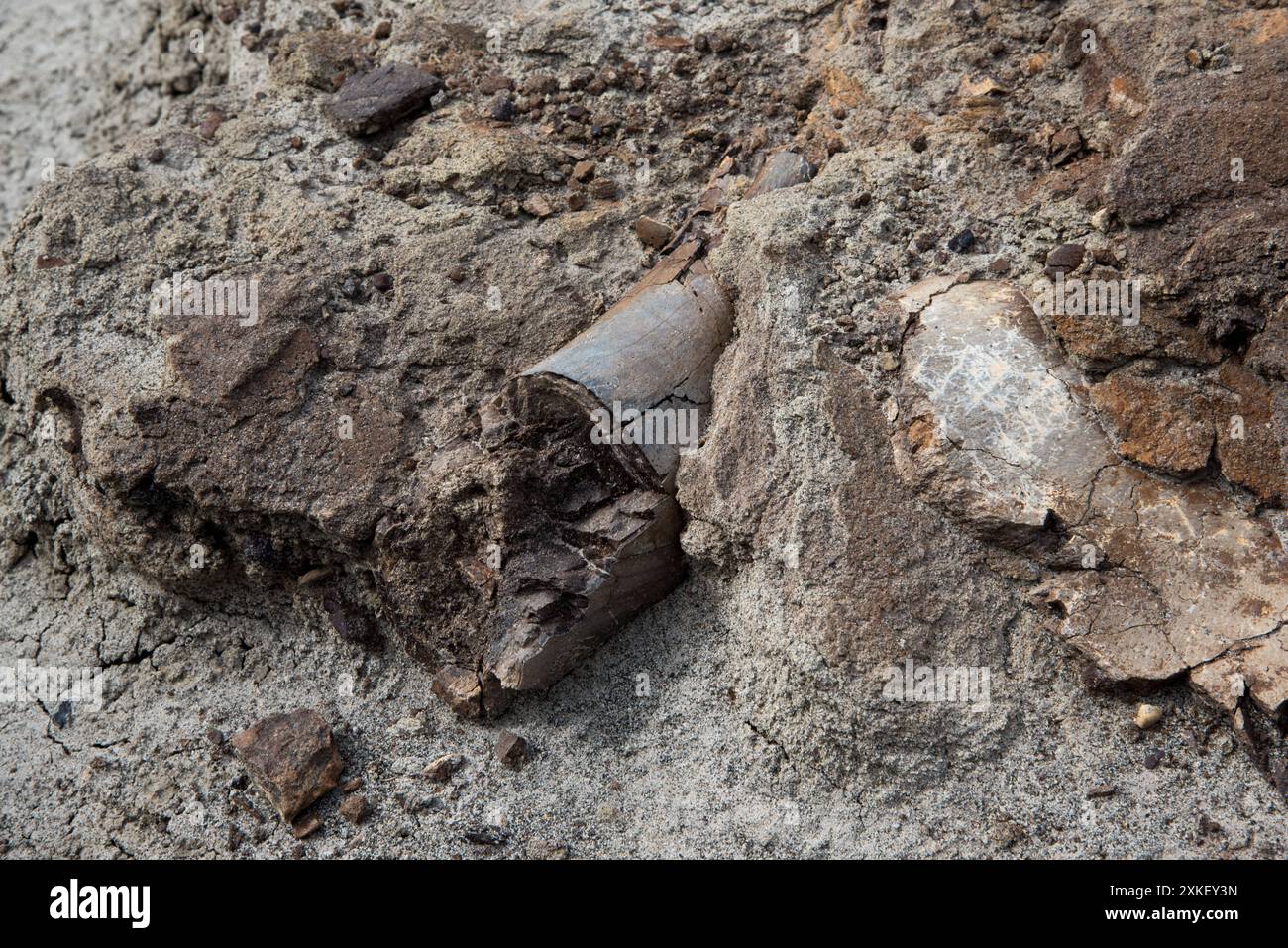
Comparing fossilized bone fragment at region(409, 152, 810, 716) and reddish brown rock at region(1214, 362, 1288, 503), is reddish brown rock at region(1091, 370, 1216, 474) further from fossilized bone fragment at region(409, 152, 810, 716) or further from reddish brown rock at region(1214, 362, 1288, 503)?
fossilized bone fragment at region(409, 152, 810, 716)

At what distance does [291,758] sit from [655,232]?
6.87 feet

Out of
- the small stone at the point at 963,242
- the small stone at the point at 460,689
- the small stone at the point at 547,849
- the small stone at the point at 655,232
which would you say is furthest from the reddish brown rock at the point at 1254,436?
the small stone at the point at 460,689

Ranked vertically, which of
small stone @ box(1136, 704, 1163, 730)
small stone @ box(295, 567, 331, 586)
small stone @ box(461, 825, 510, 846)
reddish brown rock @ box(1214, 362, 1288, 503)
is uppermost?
reddish brown rock @ box(1214, 362, 1288, 503)

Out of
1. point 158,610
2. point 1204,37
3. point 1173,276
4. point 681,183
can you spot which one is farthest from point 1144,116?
point 158,610

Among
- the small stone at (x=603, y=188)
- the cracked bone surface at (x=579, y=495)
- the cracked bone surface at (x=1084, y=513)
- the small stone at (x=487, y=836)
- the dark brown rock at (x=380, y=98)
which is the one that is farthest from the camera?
the dark brown rock at (x=380, y=98)

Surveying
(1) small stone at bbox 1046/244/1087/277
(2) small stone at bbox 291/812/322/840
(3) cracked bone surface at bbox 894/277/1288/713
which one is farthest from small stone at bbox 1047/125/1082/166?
(2) small stone at bbox 291/812/322/840

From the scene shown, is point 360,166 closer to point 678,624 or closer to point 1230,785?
point 678,624

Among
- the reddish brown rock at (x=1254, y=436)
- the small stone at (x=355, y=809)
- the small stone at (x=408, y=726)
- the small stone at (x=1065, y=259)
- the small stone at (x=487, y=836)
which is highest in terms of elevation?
the small stone at (x=1065, y=259)

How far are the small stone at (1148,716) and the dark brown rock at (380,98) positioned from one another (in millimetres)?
3269

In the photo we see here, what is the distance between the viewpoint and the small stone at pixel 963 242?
3.48 m

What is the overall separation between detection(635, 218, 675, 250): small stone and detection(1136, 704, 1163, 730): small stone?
2125 mm

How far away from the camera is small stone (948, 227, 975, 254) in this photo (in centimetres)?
348

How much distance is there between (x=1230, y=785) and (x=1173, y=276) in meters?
1.41

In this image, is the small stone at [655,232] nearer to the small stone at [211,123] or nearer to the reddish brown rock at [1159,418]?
the reddish brown rock at [1159,418]
